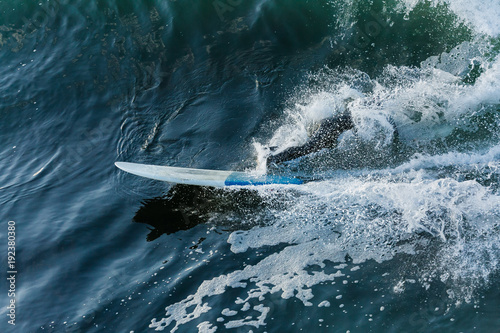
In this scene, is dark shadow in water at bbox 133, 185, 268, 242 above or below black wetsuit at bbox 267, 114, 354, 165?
below

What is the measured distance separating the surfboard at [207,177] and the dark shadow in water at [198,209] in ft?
0.45

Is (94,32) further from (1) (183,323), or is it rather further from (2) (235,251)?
(1) (183,323)

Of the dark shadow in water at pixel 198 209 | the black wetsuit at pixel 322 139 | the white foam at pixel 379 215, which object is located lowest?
the white foam at pixel 379 215

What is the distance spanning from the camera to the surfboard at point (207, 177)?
615cm

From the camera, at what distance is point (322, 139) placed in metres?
6.64

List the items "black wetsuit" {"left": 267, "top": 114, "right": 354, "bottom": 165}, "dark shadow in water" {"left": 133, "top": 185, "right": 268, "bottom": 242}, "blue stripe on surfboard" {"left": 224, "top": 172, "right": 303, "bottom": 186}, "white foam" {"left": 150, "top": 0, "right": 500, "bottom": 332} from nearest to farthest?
"white foam" {"left": 150, "top": 0, "right": 500, "bottom": 332}
"dark shadow in water" {"left": 133, "top": 185, "right": 268, "bottom": 242}
"blue stripe on surfboard" {"left": 224, "top": 172, "right": 303, "bottom": 186}
"black wetsuit" {"left": 267, "top": 114, "right": 354, "bottom": 165}

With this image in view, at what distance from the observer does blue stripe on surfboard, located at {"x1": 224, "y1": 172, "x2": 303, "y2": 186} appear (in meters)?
6.14

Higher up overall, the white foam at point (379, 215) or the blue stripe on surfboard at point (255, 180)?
A: the blue stripe on surfboard at point (255, 180)

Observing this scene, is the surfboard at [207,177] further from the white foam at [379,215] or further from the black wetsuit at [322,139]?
the black wetsuit at [322,139]

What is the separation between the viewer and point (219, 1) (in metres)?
9.56

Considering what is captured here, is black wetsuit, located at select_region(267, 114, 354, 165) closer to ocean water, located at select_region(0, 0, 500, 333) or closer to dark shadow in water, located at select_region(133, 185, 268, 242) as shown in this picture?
ocean water, located at select_region(0, 0, 500, 333)

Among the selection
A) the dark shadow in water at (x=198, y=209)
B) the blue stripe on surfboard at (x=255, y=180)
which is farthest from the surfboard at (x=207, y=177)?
the dark shadow in water at (x=198, y=209)

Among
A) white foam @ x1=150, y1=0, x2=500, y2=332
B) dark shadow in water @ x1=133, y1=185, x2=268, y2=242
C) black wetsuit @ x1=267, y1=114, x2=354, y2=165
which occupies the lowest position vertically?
white foam @ x1=150, y1=0, x2=500, y2=332

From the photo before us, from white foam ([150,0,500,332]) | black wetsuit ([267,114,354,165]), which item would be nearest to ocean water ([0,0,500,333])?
white foam ([150,0,500,332])
